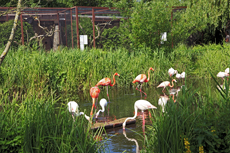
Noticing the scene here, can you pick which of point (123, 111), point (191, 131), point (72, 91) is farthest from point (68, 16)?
point (191, 131)

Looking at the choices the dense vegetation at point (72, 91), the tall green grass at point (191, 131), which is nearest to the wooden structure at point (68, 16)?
the dense vegetation at point (72, 91)

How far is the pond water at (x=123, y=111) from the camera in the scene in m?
5.03

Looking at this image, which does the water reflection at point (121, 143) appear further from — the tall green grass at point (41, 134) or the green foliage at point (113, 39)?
the green foliage at point (113, 39)

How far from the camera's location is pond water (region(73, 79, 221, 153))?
5026 mm

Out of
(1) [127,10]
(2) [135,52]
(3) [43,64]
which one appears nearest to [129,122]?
(3) [43,64]

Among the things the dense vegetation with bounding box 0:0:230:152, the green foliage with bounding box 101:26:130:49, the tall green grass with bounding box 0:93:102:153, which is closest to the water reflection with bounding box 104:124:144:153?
the dense vegetation with bounding box 0:0:230:152

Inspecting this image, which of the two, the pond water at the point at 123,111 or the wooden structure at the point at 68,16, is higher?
the wooden structure at the point at 68,16

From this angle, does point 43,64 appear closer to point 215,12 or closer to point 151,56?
point 151,56

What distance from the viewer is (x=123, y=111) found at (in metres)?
7.39

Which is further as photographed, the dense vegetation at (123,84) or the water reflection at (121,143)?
the water reflection at (121,143)

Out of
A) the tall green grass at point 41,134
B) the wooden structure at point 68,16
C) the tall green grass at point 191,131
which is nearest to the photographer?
the tall green grass at point 191,131

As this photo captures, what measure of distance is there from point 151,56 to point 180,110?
8.78m

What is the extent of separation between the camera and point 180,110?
150 inches

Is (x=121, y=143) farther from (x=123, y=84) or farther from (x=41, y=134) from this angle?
(x=123, y=84)
